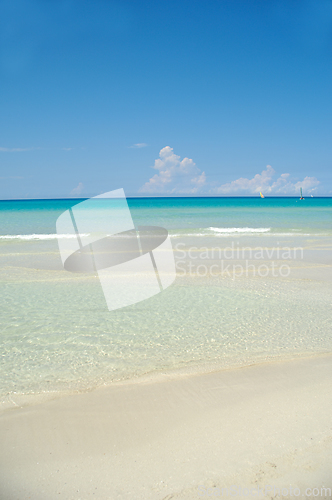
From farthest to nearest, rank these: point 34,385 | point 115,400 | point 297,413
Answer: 1. point 34,385
2. point 115,400
3. point 297,413

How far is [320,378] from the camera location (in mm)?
3295

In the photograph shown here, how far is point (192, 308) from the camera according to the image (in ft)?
17.6

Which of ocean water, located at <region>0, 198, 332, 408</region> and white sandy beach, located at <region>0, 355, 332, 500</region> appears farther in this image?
ocean water, located at <region>0, 198, 332, 408</region>

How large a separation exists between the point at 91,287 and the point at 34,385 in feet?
12.2

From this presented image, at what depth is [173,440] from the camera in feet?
7.97

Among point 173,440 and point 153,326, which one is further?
point 153,326

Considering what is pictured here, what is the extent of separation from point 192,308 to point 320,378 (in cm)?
241

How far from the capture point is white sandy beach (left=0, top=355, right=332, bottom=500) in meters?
2.06

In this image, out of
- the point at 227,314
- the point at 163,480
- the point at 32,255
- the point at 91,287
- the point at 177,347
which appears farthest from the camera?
the point at 32,255

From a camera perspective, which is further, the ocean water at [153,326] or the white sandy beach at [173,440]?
the ocean water at [153,326]

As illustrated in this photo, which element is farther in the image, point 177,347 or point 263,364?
point 177,347

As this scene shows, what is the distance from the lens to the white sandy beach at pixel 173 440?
6.77 feet

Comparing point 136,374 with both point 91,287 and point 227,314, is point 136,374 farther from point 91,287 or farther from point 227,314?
point 91,287

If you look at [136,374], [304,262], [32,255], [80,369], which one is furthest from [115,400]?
[32,255]
